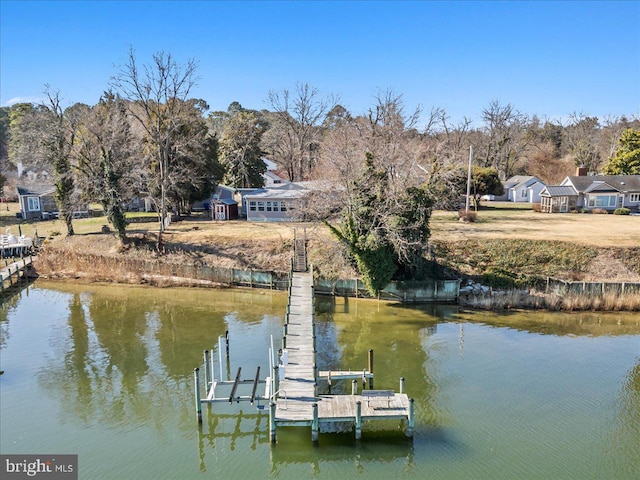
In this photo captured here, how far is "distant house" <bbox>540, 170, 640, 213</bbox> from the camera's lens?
5259 centimetres

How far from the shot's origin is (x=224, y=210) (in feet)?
159

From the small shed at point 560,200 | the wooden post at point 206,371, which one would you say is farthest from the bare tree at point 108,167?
the small shed at point 560,200

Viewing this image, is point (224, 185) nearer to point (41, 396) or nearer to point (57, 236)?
point (57, 236)

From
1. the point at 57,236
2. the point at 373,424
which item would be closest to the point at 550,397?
the point at 373,424

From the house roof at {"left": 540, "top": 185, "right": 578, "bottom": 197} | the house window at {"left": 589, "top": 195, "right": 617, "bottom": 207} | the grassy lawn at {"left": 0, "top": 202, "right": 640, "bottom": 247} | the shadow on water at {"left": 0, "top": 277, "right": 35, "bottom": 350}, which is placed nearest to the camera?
the shadow on water at {"left": 0, "top": 277, "right": 35, "bottom": 350}

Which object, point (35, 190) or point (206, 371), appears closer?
point (206, 371)

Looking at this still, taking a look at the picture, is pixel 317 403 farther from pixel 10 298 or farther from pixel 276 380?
pixel 10 298

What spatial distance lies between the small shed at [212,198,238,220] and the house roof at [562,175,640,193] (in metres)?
39.7

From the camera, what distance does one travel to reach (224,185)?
55.3m

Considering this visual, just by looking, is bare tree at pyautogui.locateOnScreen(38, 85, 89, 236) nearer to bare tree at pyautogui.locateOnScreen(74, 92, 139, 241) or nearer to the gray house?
bare tree at pyautogui.locateOnScreen(74, 92, 139, 241)

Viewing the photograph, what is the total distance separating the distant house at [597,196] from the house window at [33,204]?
5838cm

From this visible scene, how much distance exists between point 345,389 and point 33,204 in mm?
48494

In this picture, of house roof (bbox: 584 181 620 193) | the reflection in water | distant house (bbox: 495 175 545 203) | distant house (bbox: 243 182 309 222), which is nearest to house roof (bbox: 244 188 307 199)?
distant house (bbox: 243 182 309 222)

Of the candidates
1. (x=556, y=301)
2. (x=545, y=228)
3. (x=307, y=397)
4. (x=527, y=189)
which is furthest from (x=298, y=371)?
(x=527, y=189)
